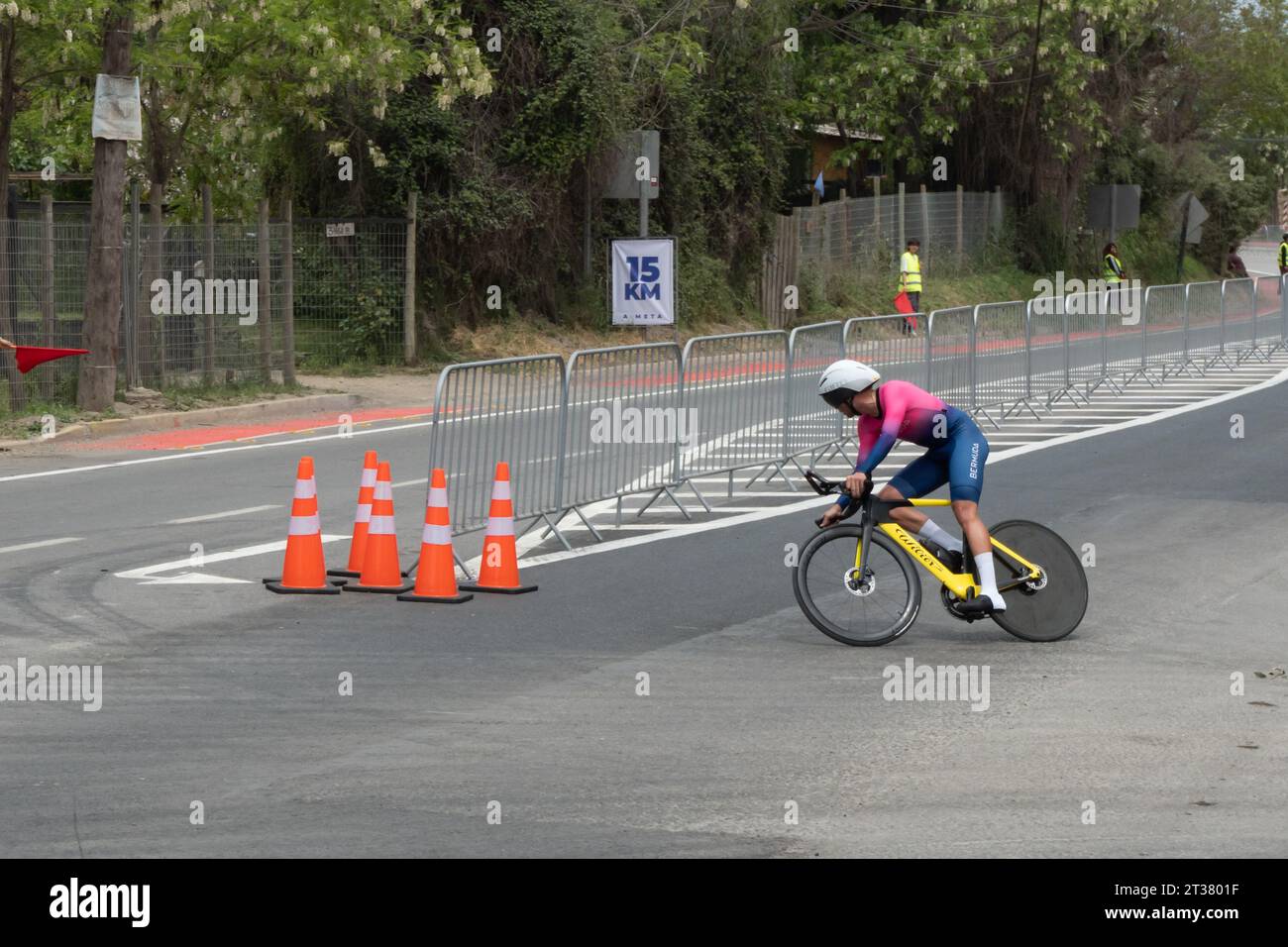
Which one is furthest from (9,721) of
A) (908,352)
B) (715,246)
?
(715,246)

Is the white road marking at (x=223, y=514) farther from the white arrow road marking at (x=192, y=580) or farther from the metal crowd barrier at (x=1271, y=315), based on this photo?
the metal crowd barrier at (x=1271, y=315)

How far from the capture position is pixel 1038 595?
9.77 meters

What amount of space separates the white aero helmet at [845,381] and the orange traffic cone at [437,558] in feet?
7.77

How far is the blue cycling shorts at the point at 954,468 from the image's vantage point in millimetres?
9602

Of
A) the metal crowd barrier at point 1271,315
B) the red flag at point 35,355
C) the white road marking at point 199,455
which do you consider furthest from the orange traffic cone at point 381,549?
the metal crowd barrier at point 1271,315

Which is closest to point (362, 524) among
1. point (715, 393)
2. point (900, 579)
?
point (900, 579)

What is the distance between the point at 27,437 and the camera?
19.0 m

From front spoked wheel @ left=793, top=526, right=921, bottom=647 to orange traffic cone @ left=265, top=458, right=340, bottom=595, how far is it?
9.72 feet

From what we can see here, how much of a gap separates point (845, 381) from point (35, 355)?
40.9ft

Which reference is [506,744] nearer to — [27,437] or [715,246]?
[27,437]

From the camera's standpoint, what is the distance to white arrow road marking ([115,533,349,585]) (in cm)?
1131

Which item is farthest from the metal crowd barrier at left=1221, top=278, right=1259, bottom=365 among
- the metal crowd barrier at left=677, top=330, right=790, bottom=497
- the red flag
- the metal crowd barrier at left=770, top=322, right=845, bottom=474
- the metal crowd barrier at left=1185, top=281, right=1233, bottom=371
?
the red flag

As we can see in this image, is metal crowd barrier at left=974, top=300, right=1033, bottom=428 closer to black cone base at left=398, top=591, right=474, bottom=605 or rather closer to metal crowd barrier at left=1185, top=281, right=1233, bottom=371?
metal crowd barrier at left=1185, top=281, right=1233, bottom=371

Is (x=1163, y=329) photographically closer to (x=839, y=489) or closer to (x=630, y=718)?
(x=839, y=489)
